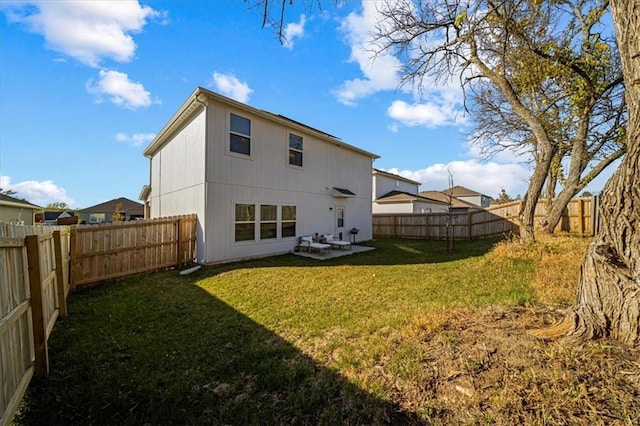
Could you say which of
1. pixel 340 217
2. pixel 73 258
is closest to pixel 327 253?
pixel 340 217

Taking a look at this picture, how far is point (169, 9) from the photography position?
5141mm

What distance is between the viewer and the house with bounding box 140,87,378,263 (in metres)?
9.08

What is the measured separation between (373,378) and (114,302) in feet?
18.7

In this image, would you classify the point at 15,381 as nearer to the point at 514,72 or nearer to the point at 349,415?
the point at 349,415

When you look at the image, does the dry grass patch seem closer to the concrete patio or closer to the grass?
the grass

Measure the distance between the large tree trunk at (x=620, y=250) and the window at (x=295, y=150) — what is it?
9.76 metres

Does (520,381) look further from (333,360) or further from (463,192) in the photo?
(463,192)

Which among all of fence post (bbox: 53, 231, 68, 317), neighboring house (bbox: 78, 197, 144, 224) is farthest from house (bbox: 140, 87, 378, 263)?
neighboring house (bbox: 78, 197, 144, 224)

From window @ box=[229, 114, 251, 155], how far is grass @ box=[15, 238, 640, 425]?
5614 mm

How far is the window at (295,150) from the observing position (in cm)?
1166

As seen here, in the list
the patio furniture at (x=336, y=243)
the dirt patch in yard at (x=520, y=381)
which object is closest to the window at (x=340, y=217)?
the patio furniture at (x=336, y=243)

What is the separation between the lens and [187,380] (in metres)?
3.02

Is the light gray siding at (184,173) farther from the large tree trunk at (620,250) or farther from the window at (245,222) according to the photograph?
the large tree trunk at (620,250)

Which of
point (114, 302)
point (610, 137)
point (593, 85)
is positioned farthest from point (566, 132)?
point (114, 302)
